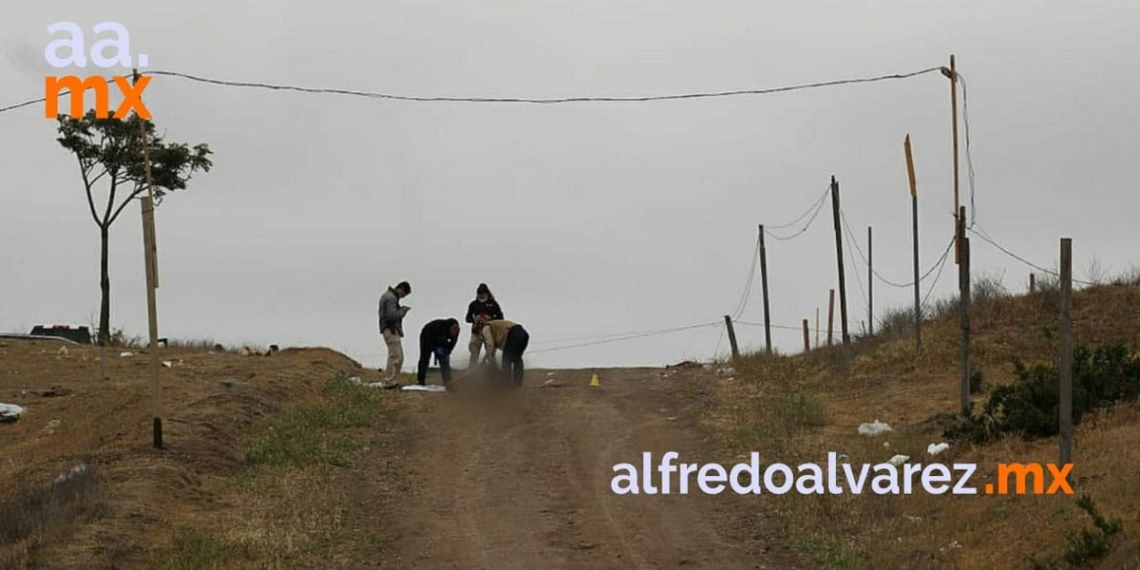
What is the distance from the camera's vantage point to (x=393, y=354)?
23.9m

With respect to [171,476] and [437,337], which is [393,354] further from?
[171,476]

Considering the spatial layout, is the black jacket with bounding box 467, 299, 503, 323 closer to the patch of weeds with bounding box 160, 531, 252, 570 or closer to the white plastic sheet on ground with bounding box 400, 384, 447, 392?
the white plastic sheet on ground with bounding box 400, 384, 447, 392

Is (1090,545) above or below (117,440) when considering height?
below

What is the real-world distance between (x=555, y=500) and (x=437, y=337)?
29.3 feet

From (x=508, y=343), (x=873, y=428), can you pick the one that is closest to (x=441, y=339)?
(x=508, y=343)

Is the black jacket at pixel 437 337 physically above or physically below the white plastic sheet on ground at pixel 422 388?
above

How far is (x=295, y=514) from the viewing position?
47.4 feet

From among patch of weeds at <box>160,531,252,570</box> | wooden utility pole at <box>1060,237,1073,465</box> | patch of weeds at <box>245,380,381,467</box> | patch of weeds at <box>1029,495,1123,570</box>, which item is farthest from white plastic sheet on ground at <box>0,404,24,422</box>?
patch of weeds at <box>1029,495,1123,570</box>

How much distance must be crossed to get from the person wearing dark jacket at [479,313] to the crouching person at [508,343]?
18 centimetres

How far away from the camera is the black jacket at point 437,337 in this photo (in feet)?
77.9

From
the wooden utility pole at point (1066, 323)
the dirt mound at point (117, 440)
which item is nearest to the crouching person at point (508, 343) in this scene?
the dirt mound at point (117, 440)

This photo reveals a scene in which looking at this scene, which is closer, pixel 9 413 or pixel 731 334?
pixel 9 413

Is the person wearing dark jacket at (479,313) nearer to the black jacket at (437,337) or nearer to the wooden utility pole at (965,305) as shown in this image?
the black jacket at (437,337)

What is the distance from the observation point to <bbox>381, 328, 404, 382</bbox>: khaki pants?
23.6 meters
